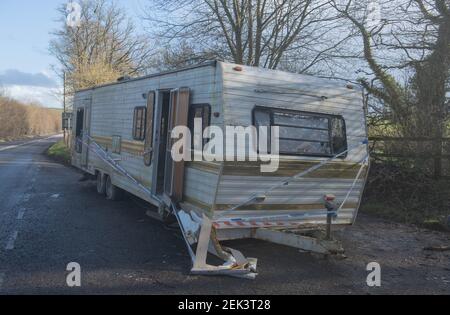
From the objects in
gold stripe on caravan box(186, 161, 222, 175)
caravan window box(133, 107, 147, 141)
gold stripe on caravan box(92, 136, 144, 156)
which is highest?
caravan window box(133, 107, 147, 141)

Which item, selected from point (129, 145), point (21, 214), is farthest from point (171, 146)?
point (21, 214)

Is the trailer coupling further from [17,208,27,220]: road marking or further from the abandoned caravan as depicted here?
[17,208,27,220]: road marking

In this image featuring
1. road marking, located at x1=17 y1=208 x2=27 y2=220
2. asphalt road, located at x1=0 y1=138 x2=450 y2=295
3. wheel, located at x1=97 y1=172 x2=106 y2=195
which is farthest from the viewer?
wheel, located at x1=97 y1=172 x2=106 y2=195

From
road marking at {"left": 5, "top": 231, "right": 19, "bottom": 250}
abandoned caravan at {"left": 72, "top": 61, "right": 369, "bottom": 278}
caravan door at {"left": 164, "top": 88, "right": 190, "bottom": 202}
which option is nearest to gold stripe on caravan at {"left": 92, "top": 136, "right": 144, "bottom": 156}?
abandoned caravan at {"left": 72, "top": 61, "right": 369, "bottom": 278}

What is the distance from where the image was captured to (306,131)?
25.8 feet

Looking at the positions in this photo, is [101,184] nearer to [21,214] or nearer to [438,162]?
[21,214]

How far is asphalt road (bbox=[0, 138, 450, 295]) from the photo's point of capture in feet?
19.8

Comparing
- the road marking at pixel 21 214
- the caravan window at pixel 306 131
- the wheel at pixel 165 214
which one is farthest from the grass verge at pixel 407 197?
the road marking at pixel 21 214

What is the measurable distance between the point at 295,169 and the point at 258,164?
2.31ft

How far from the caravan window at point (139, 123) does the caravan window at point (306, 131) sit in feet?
→ 11.0

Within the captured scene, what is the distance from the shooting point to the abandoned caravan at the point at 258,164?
7.04m

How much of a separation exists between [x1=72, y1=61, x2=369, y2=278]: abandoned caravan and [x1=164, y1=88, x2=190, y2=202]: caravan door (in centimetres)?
2

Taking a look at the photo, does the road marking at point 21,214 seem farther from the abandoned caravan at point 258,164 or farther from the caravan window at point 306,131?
the caravan window at point 306,131
